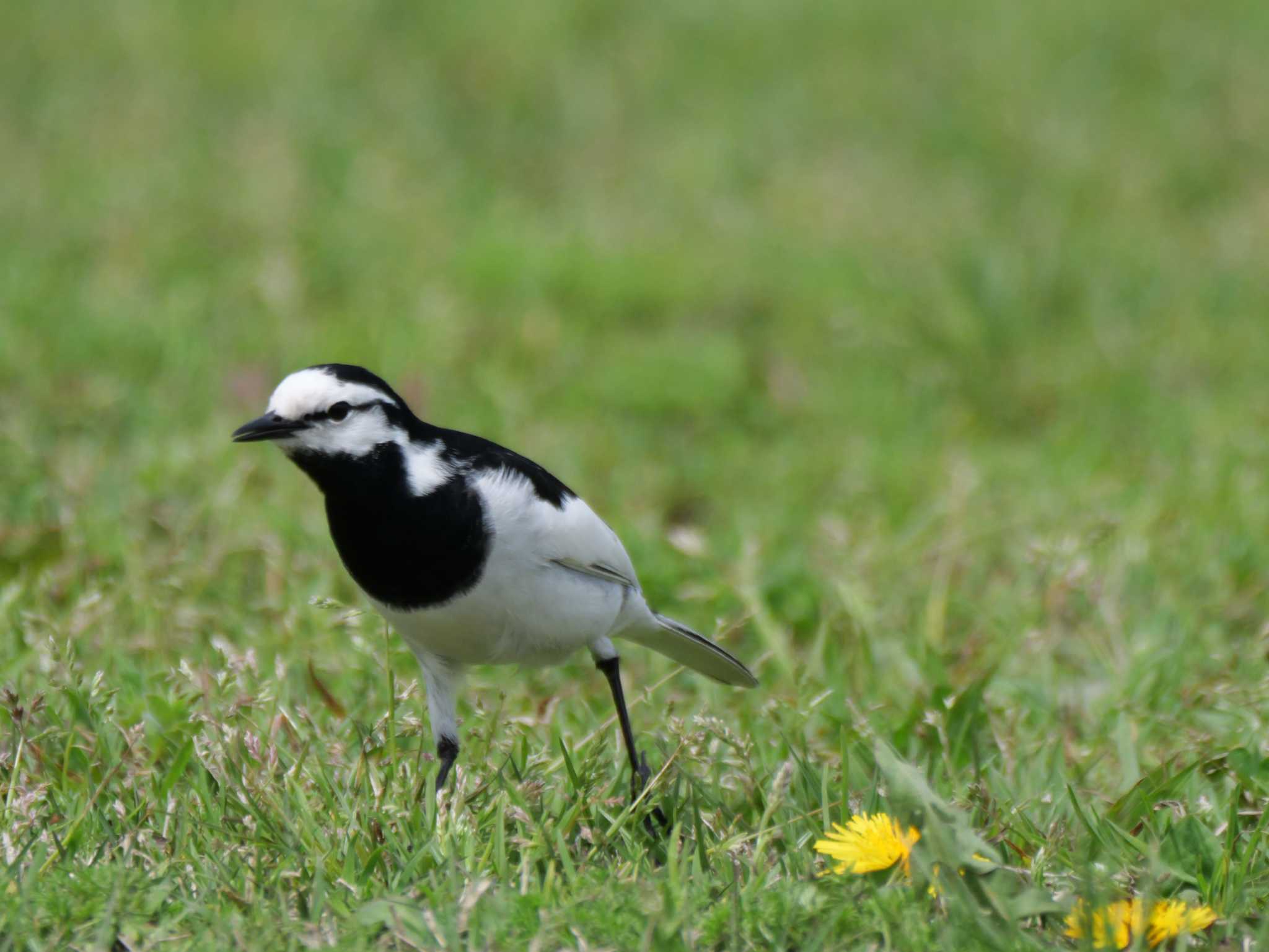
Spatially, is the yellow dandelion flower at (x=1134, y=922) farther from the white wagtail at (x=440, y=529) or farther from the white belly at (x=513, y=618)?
the white belly at (x=513, y=618)

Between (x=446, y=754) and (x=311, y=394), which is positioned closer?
(x=311, y=394)

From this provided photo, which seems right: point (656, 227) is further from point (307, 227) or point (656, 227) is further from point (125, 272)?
point (125, 272)

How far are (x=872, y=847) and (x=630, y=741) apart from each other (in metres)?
0.74

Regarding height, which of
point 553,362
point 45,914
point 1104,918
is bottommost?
point 1104,918

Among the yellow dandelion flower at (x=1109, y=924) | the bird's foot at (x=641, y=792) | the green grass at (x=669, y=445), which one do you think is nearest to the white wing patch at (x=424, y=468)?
the green grass at (x=669, y=445)

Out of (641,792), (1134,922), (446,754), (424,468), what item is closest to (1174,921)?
(1134,922)

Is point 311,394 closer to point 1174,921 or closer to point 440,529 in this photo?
point 440,529

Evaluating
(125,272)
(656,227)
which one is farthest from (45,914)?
(656,227)

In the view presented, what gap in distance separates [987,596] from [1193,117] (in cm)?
534

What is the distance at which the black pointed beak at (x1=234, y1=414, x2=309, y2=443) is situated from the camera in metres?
2.79

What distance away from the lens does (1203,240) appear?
306 inches

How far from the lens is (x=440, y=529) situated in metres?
2.86

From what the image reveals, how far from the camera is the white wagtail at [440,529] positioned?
285 cm

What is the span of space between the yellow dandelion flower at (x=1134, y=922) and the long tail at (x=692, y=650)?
116cm
